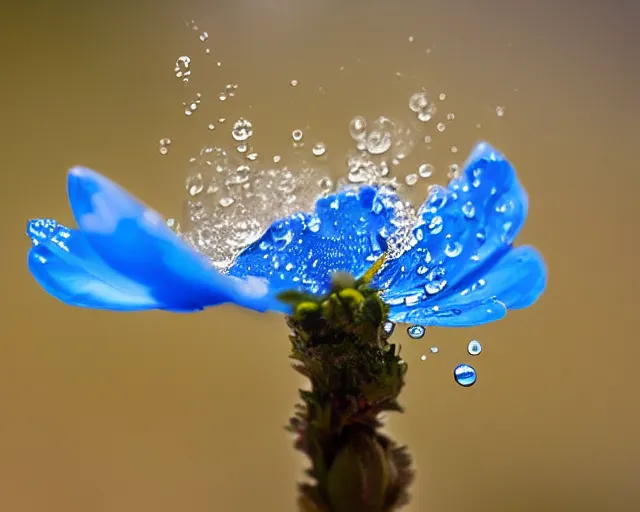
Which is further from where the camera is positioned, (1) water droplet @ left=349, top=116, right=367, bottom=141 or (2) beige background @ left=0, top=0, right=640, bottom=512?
(2) beige background @ left=0, top=0, right=640, bottom=512

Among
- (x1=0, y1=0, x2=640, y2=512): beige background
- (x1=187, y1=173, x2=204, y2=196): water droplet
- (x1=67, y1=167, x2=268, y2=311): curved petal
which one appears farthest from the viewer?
(x1=0, y1=0, x2=640, y2=512): beige background

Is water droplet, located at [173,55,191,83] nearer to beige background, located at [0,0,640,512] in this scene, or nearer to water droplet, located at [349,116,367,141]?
water droplet, located at [349,116,367,141]

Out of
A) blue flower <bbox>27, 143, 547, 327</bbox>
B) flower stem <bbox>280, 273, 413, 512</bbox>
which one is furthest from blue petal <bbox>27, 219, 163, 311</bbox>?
flower stem <bbox>280, 273, 413, 512</bbox>

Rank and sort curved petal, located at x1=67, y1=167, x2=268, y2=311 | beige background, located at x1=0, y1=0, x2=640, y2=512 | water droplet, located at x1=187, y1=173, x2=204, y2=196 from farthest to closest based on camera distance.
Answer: beige background, located at x1=0, y1=0, x2=640, y2=512 < water droplet, located at x1=187, y1=173, x2=204, y2=196 < curved petal, located at x1=67, y1=167, x2=268, y2=311

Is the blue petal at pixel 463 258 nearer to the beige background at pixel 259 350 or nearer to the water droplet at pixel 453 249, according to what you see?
the water droplet at pixel 453 249

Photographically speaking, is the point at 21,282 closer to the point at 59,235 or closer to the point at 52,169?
the point at 52,169

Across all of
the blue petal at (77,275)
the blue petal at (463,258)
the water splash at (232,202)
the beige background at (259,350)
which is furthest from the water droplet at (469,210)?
the beige background at (259,350)

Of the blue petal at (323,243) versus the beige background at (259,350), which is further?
the beige background at (259,350)
